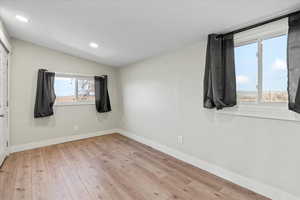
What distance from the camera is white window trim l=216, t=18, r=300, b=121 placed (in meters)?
1.67

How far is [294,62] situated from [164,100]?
2.03 metres

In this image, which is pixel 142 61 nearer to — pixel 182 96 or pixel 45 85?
pixel 182 96

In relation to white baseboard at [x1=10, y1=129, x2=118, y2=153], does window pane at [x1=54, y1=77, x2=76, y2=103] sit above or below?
above

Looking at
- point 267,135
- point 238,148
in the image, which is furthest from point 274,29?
point 238,148

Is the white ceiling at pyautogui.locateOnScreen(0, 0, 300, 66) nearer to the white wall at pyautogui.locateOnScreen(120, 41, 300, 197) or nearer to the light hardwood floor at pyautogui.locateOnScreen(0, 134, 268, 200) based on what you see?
the white wall at pyautogui.locateOnScreen(120, 41, 300, 197)

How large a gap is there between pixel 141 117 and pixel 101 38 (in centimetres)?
201

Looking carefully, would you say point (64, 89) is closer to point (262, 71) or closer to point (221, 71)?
point (221, 71)

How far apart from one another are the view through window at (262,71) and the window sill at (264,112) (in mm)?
94

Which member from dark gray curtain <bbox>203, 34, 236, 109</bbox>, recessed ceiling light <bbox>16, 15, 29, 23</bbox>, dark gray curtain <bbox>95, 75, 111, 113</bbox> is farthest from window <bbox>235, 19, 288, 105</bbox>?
dark gray curtain <bbox>95, 75, 111, 113</bbox>

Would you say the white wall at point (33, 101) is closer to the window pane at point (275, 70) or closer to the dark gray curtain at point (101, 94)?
the dark gray curtain at point (101, 94)

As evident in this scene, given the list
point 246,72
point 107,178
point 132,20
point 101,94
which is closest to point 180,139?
point 107,178

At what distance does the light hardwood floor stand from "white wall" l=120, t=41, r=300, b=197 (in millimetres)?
320

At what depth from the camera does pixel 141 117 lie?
152 inches

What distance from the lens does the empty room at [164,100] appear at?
1731mm
